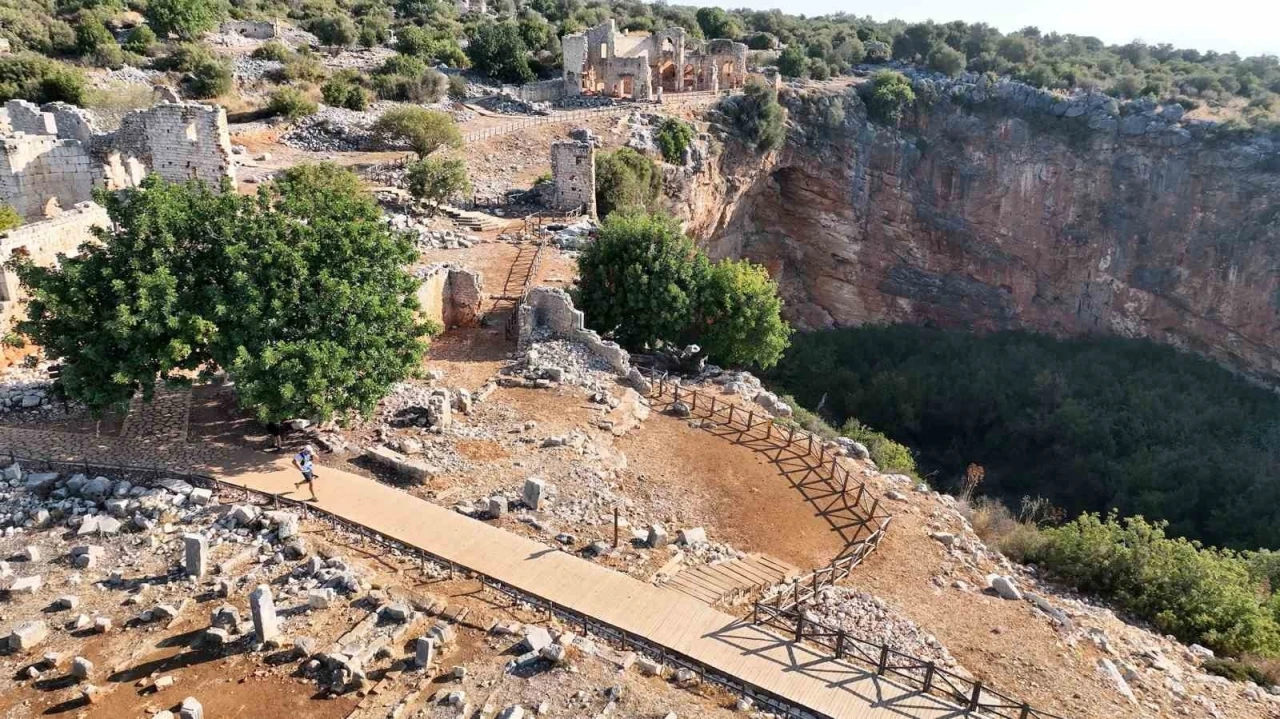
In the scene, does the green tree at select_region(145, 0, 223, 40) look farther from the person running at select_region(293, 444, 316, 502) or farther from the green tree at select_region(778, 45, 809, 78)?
the person running at select_region(293, 444, 316, 502)

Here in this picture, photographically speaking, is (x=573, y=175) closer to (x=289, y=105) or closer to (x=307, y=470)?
(x=289, y=105)

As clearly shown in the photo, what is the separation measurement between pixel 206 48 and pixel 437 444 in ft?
131

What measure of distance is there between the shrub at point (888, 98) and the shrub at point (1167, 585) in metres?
40.0

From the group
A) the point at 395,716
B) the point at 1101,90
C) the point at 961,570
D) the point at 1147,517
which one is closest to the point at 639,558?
the point at 395,716

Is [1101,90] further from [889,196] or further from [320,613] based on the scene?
[320,613]

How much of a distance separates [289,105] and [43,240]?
20.7 m

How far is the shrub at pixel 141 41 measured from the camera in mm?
46844

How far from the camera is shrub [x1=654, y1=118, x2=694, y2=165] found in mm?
44469

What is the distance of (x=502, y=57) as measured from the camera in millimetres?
53594

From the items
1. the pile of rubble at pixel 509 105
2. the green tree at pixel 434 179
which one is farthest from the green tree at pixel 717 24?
the green tree at pixel 434 179

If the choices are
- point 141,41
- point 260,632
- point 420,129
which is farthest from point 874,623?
point 141,41

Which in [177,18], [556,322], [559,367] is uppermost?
[177,18]

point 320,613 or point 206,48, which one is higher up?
point 206,48

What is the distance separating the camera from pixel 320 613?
13570 millimetres
